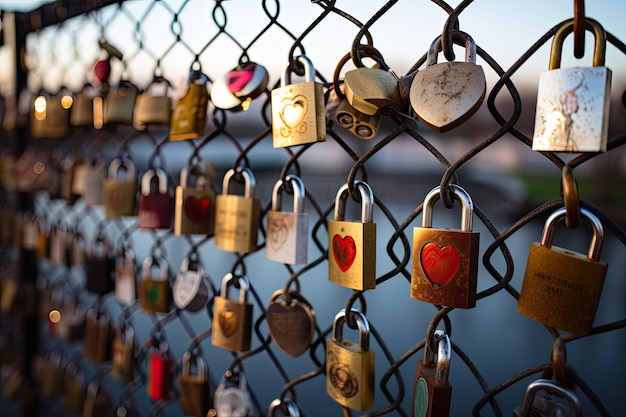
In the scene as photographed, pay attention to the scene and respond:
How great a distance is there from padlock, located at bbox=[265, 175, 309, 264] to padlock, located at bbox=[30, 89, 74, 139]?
877 mm

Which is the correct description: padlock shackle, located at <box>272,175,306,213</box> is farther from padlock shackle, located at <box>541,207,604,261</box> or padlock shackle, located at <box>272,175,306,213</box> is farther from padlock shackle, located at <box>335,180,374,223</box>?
padlock shackle, located at <box>541,207,604,261</box>

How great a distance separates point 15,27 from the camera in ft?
5.21

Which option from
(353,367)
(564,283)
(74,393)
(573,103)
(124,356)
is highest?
(573,103)

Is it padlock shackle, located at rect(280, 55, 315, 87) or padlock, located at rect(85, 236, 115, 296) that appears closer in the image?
padlock shackle, located at rect(280, 55, 315, 87)

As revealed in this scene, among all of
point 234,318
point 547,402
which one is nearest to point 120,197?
point 234,318

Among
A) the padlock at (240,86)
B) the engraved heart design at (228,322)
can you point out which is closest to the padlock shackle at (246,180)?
the padlock at (240,86)

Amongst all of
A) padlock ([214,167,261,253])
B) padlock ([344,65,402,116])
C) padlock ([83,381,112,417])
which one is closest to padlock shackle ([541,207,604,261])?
padlock ([344,65,402,116])

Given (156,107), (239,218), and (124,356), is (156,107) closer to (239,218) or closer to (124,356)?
(239,218)

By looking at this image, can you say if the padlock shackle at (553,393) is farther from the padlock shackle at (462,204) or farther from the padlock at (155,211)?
the padlock at (155,211)

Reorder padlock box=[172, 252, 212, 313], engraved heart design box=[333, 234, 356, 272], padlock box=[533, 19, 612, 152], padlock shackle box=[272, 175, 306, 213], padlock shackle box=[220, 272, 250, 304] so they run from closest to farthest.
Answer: padlock box=[533, 19, 612, 152], engraved heart design box=[333, 234, 356, 272], padlock shackle box=[272, 175, 306, 213], padlock shackle box=[220, 272, 250, 304], padlock box=[172, 252, 212, 313]

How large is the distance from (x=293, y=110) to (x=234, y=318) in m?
Answer: 0.39

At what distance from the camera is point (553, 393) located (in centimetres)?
51

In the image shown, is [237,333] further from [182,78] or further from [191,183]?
[182,78]

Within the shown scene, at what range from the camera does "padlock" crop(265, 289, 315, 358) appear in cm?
77
